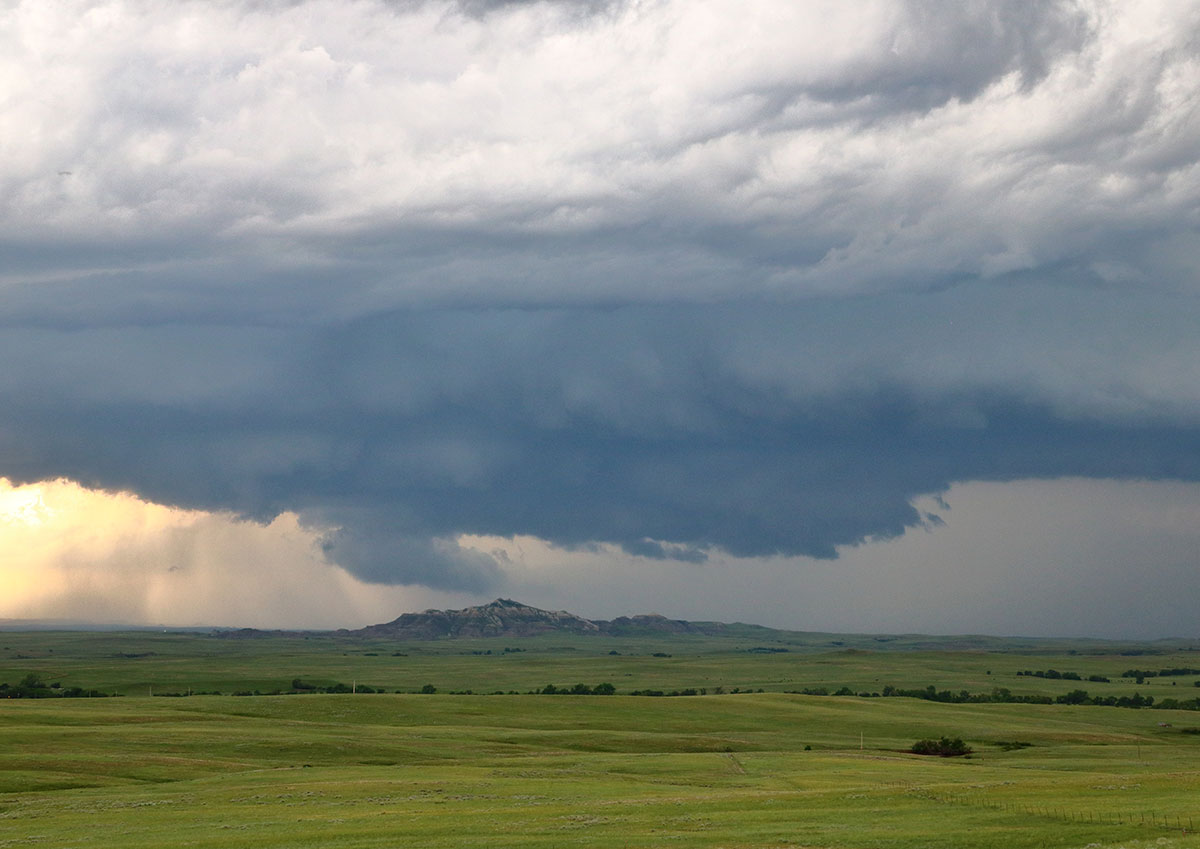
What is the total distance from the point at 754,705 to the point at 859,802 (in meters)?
113

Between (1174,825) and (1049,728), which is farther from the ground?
(1174,825)

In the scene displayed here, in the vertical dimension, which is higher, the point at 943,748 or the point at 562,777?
the point at 562,777

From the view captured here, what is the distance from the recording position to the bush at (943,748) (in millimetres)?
121069

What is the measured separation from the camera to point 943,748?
402ft

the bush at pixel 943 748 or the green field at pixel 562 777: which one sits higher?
the green field at pixel 562 777

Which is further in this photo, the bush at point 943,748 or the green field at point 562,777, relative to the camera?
the bush at point 943,748

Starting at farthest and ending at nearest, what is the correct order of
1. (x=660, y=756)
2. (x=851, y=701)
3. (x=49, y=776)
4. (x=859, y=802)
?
(x=851, y=701)
(x=660, y=756)
(x=49, y=776)
(x=859, y=802)

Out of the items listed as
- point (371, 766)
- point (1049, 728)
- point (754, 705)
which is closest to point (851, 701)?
point (754, 705)

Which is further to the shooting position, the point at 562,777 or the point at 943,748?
the point at 943,748

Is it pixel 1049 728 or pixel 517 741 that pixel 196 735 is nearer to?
pixel 517 741

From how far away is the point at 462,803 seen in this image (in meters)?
68.1

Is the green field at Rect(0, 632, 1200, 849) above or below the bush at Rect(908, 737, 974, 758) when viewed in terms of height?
above

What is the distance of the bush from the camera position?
397 feet

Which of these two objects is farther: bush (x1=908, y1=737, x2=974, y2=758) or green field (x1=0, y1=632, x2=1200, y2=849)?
bush (x1=908, y1=737, x2=974, y2=758)
